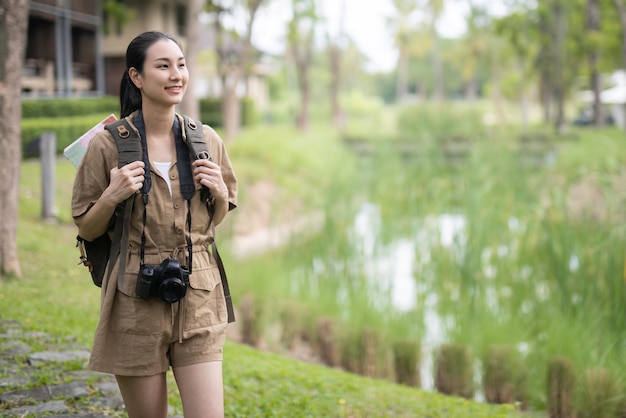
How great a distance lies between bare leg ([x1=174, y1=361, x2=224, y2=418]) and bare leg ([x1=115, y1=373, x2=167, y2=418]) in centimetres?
9

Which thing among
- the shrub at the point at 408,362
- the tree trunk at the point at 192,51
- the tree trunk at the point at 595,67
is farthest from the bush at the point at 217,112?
the shrub at the point at 408,362

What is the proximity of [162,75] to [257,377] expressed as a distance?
280cm

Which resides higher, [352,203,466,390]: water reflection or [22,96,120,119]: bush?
[22,96,120,119]: bush

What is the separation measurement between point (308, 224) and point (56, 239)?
315cm

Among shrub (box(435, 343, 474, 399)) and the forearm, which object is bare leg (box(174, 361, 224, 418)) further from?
shrub (box(435, 343, 474, 399))

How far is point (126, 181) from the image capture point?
233cm

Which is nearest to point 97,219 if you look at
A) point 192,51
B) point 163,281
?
point 163,281

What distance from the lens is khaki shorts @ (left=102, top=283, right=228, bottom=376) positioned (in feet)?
7.90

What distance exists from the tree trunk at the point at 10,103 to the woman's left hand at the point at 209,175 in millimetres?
4285

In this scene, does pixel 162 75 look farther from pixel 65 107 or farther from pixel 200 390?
pixel 65 107

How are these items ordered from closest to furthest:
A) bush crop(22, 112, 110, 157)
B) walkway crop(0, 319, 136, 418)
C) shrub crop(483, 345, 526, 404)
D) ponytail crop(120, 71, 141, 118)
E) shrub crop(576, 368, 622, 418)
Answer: ponytail crop(120, 71, 141, 118) < walkway crop(0, 319, 136, 418) < shrub crop(576, 368, 622, 418) < shrub crop(483, 345, 526, 404) < bush crop(22, 112, 110, 157)

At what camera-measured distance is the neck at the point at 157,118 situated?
248 centimetres

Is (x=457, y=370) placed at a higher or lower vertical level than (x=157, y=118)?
lower

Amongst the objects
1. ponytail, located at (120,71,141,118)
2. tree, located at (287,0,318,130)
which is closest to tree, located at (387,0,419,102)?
tree, located at (287,0,318,130)
